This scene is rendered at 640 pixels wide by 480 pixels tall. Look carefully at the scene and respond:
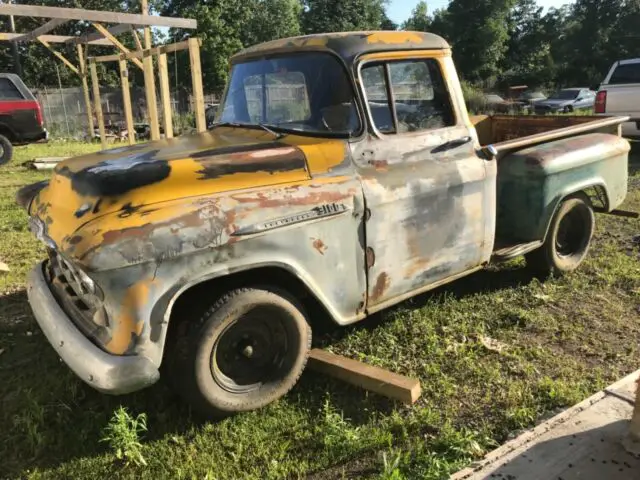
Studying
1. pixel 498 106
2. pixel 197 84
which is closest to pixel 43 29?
pixel 197 84

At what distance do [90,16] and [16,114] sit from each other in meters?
4.02

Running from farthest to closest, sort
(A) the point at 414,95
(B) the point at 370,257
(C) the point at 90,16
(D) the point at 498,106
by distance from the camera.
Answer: (D) the point at 498,106, (C) the point at 90,16, (A) the point at 414,95, (B) the point at 370,257

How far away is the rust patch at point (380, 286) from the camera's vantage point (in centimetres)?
328

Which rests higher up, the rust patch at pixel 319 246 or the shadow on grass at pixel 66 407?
the rust patch at pixel 319 246

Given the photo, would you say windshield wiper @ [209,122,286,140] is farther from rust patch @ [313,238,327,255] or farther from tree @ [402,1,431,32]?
tree @ [402,1,431,32]

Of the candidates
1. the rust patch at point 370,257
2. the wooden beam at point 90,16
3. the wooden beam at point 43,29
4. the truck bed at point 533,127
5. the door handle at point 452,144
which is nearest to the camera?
the rust patch at point 370,257

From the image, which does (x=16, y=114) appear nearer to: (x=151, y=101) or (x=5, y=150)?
(x=5, y=150)

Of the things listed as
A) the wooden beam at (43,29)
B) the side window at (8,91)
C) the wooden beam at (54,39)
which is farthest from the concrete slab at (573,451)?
the side window at (8,91)

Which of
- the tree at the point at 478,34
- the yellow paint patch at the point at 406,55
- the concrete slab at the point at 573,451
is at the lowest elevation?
the concrete slab at the point at 573,451

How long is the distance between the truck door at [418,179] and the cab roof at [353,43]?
0.06 metres

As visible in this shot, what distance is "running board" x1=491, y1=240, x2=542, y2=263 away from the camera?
13.2 feet

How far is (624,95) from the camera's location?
397 inches

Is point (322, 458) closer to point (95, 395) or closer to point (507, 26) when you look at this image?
point (95, 395)

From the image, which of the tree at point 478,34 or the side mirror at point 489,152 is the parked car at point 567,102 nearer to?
the tree at point 478,34
